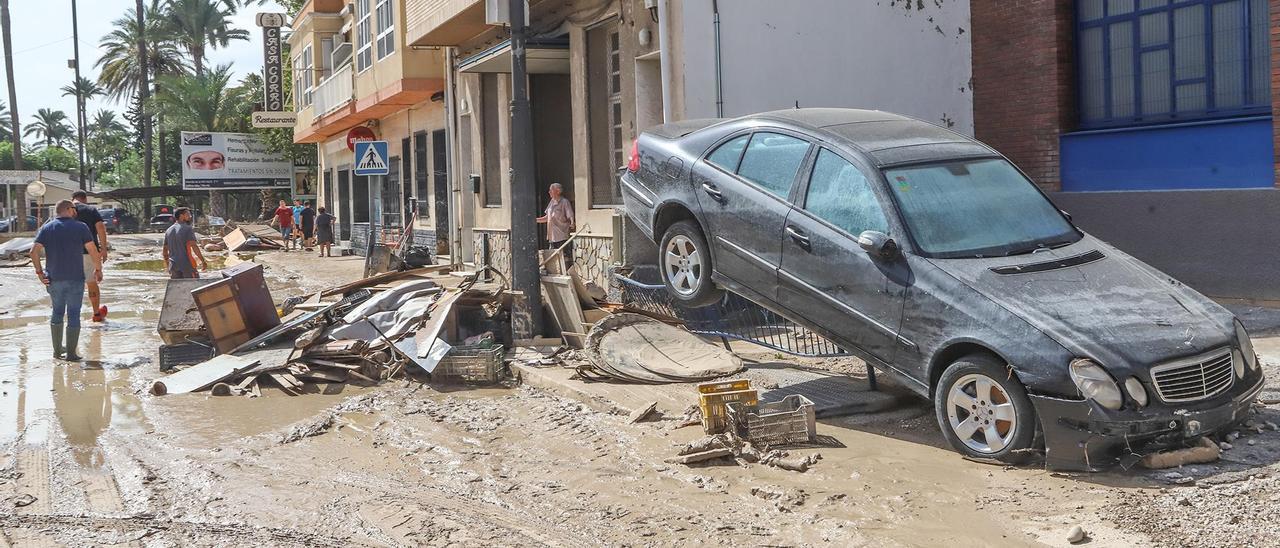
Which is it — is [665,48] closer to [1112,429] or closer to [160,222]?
[1112,429]

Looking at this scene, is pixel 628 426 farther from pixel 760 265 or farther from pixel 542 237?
pixel 542 237

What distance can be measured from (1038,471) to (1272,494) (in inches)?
42.2

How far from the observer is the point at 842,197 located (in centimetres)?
700

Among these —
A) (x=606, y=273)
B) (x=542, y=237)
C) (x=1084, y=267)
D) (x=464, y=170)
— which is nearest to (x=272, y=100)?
(x=464, y=170)

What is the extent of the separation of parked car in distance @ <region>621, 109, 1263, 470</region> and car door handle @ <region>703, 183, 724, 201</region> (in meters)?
0.02

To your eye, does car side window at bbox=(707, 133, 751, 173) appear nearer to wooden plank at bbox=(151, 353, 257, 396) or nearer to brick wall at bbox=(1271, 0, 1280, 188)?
wooden plank at bbox=(151, 353, 257, 396)

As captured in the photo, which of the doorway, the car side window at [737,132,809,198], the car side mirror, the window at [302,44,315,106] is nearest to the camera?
the car side mirror

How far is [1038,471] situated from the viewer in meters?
5.90

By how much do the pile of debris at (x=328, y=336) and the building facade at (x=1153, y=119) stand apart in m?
6.52

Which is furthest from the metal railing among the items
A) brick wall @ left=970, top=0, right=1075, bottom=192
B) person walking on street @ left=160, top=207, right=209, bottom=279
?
person walking on street @ left=160, top=207, right=209, bottom=279

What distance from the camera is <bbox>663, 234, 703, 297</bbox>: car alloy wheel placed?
8086mm

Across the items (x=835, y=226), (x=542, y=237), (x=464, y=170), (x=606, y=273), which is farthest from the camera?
(x=464, y=170)

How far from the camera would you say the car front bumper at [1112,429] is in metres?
5.59

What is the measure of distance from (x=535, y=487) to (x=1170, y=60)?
30.4 ft
